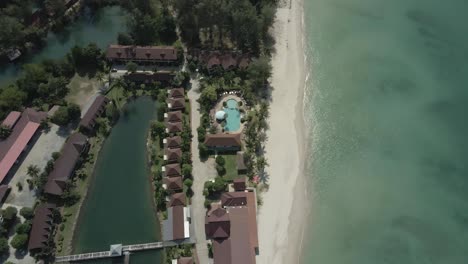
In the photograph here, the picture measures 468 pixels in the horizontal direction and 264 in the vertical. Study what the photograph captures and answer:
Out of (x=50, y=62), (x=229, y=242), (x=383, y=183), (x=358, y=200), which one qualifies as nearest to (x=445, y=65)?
(x=383, y=183)

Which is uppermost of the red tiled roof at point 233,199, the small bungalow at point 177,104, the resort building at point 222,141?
the small bungalow at point 177,104

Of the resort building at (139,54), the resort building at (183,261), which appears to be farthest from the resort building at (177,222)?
the resort building at (139,54)

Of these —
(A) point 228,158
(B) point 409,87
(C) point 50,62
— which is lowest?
(A) point 228,158

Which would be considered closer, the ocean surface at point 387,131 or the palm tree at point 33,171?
the palm tree at point 33,171

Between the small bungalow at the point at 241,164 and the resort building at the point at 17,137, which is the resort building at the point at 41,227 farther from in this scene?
the small bungalow at the point at 241,164

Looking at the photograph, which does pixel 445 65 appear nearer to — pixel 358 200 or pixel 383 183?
pixel 383 183

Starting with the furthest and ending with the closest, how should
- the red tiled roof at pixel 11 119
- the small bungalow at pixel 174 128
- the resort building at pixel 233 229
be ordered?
1. the small bungalow at pixel 174 128
2. the red tiled roof at pixel 11 119
3. the resort building at pixel 233 229

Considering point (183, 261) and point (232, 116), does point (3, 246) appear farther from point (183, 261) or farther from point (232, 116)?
point (232, 116)

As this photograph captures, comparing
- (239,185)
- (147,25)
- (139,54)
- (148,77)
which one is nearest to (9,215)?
(148,77)
